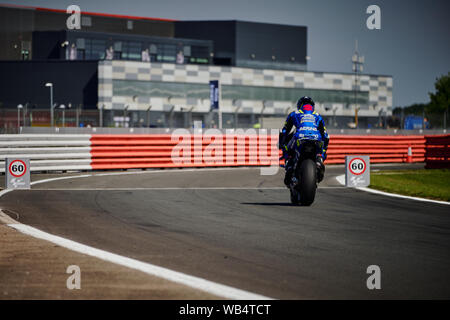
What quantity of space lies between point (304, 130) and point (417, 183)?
7654 millimetres

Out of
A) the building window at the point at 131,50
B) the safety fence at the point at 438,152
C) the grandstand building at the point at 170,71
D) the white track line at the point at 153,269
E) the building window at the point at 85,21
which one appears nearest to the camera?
the white track line at the point at 153,269

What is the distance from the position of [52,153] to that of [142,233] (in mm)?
12388

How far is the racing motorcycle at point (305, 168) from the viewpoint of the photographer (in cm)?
1047

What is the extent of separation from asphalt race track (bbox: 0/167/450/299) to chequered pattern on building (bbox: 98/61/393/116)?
54702 mm

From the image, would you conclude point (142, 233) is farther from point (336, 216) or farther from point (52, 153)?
point (52, 153)

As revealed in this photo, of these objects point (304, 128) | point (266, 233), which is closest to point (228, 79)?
point (304, 128)

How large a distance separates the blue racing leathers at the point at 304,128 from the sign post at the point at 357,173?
448cm

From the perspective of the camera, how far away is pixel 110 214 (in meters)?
9.67

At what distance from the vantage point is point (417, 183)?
17391mm

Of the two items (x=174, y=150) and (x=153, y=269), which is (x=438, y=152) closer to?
(x=174, y=150)

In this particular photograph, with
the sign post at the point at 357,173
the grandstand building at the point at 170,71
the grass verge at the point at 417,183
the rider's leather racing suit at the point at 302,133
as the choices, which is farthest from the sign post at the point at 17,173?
the grandstand building at the point at 170,71

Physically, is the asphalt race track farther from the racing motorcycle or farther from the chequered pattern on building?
the chequered pattern on building

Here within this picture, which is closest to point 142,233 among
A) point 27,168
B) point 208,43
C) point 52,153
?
point 27,168

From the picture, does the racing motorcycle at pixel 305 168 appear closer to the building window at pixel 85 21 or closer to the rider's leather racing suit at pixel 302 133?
the rider's leather racing suit at pixel 302 133
